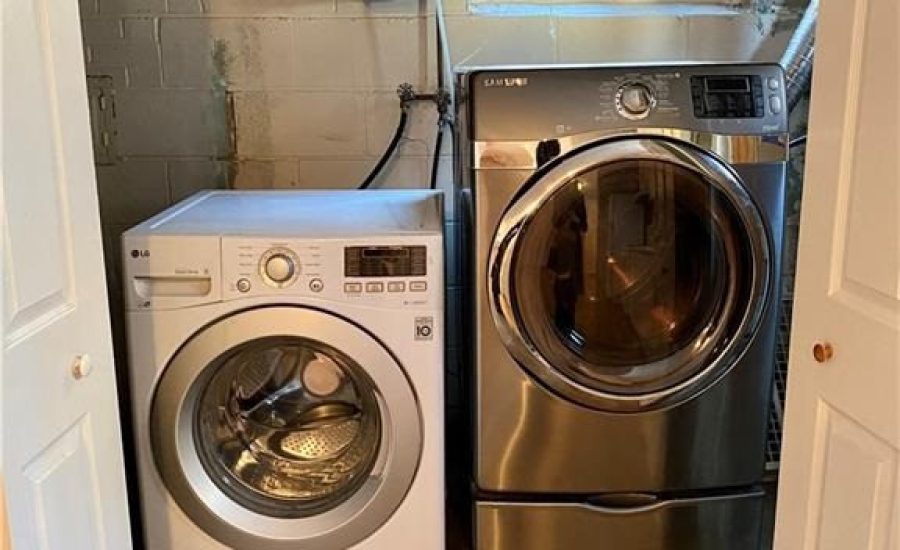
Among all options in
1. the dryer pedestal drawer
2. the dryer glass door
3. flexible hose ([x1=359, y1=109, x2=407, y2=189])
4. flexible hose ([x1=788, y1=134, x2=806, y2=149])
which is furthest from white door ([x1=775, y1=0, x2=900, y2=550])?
flexible hose ([x1=359, y1=109, x2=407, y2=189])

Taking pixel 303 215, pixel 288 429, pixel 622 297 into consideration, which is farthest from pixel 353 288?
pixel 622 297

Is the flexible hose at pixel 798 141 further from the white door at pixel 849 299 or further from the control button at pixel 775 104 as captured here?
the white door at pixel 849 299

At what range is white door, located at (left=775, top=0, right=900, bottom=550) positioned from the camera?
991 millimetres

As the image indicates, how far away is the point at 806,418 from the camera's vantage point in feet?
3.92

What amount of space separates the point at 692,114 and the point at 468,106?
432 millimetres

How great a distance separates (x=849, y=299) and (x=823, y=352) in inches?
3.5

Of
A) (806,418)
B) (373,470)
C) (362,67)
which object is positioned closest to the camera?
(806,418)

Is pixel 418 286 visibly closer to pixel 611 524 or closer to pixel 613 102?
pixel 613 102

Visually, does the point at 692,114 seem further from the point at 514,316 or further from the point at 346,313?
the point at 346,313

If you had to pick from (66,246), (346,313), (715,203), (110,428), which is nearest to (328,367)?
(346,313)

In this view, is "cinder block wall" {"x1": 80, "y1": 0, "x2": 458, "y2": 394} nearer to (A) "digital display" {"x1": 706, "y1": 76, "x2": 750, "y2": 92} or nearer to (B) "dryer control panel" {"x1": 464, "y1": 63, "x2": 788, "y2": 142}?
(B) "dryer control panel" {"x1": 464, "y1": 63, "x2": 788, "y2": 142}

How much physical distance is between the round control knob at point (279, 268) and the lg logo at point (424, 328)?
0.26m

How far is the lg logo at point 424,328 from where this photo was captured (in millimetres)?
1704

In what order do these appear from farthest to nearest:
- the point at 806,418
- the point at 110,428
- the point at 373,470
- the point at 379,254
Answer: the point at 373,470, the point at 379,254, the point at 110,428, the point at 806,418
